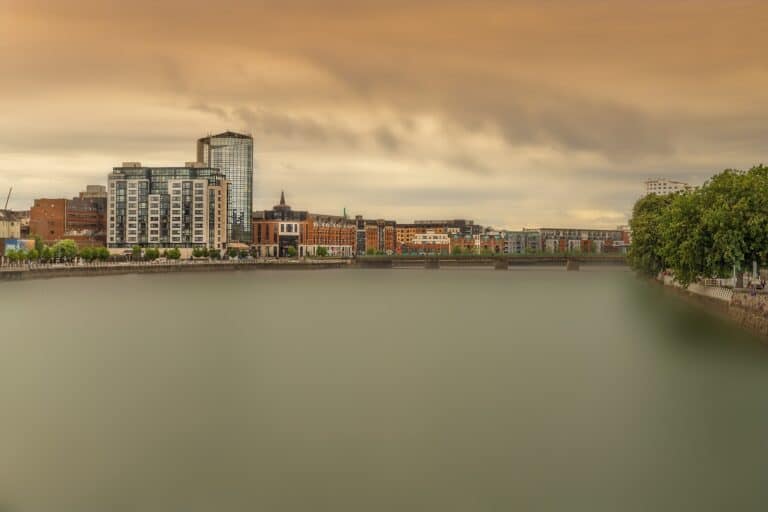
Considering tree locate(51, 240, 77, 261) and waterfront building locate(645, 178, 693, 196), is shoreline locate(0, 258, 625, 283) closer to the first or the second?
tree locate(51, 240, 77, 261)

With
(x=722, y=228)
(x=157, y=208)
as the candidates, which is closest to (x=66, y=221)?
(x=157, y=208)

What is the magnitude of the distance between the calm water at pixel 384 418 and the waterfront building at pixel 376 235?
435 ft

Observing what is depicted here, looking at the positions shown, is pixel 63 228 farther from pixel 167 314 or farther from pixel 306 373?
pixel 306 373

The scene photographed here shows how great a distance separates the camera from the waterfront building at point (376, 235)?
17475 cm

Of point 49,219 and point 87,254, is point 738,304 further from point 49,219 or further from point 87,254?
point 49,219

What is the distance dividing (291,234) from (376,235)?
3303 cm

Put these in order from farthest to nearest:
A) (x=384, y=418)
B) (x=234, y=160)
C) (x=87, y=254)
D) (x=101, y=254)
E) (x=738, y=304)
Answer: (x=234, y=160) → (x=101, y=254) → (x=87, y=254) → (x=738, y=304) → (x=384, y=418)

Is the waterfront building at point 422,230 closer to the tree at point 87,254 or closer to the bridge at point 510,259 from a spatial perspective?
the bridge at point 510,259

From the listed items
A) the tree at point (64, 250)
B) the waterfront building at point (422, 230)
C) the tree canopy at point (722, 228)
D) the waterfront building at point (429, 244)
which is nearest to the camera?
the tree canopy at point (722, 228)

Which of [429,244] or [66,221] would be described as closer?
[66,221]

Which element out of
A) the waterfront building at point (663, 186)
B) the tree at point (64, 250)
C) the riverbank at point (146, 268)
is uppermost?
the waterfront building at point (663, 186)

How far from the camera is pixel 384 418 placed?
59.3ft

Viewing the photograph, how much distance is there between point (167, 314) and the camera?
146ft

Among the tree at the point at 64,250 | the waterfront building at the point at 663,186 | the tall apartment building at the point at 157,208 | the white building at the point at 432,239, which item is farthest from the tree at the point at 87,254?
the waterfront building at the point at 663,186
